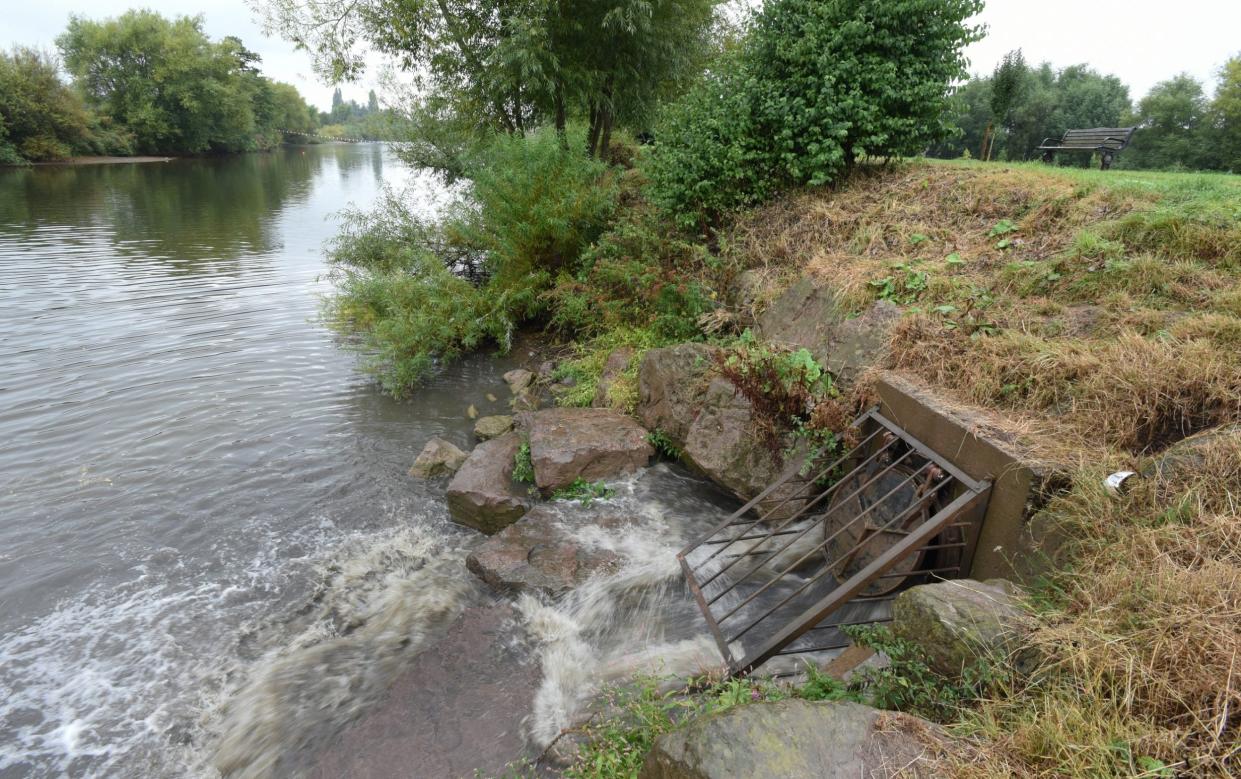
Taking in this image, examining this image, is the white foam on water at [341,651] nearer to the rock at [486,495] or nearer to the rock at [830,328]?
the rock at [486,495]

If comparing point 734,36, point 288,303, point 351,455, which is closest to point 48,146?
point 288,303

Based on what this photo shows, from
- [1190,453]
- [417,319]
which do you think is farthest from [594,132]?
[1190,453]

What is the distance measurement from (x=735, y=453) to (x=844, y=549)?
135cm

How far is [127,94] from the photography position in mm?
52031

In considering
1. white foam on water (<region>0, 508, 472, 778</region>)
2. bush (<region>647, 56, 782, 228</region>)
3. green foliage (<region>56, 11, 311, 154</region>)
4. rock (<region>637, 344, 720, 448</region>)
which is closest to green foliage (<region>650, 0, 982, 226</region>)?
bush (<region>647, 56, 782, 228</region>)

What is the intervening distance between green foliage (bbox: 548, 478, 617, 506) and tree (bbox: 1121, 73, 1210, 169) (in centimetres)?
3716

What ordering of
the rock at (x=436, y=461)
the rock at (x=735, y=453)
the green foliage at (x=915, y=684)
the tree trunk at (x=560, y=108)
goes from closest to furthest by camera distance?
the green foliage at (x=915, y=684)
the rock at (x=735, y=453)
the rock at (x=436, y=461)
the tree trunk at (x=560, y=108)

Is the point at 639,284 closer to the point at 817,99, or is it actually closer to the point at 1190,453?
the point at 817,99

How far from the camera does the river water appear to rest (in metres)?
4.09

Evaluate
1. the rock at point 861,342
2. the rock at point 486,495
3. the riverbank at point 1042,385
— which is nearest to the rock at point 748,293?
the riverbank at point 1042,385

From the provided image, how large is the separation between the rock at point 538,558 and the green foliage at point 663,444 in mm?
1247

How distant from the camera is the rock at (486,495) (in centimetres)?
605

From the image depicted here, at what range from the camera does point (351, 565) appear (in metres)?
5.57

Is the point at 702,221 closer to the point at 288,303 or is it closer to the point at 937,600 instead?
the point at 937,600
